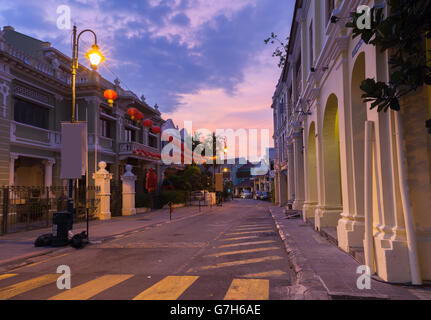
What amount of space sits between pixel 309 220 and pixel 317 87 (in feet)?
19.5

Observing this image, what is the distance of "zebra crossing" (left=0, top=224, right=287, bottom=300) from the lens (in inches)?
211

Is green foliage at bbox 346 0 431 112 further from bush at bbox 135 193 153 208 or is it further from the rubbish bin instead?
bush at bbox 135 193 153 208

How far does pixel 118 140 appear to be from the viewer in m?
27.1

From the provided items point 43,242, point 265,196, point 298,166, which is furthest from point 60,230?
point 265,196

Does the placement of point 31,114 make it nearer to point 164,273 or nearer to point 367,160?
point 164,273

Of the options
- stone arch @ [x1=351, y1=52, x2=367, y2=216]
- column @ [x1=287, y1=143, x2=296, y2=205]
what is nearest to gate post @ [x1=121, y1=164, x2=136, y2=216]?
column @ [x1=287, y1=143, x2=296, y2=205]

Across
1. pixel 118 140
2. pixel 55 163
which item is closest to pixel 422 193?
pixel 55 163

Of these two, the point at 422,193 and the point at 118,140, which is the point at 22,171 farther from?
the point at 422,193

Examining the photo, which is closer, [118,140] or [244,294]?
[244,294]

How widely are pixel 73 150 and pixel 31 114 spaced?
36.0 feet

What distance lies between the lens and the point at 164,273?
6.92 metres

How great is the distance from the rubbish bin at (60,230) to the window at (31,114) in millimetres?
11013

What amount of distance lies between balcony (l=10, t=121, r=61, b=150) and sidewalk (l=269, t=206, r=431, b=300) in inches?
615

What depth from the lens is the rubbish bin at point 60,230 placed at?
10.5m
